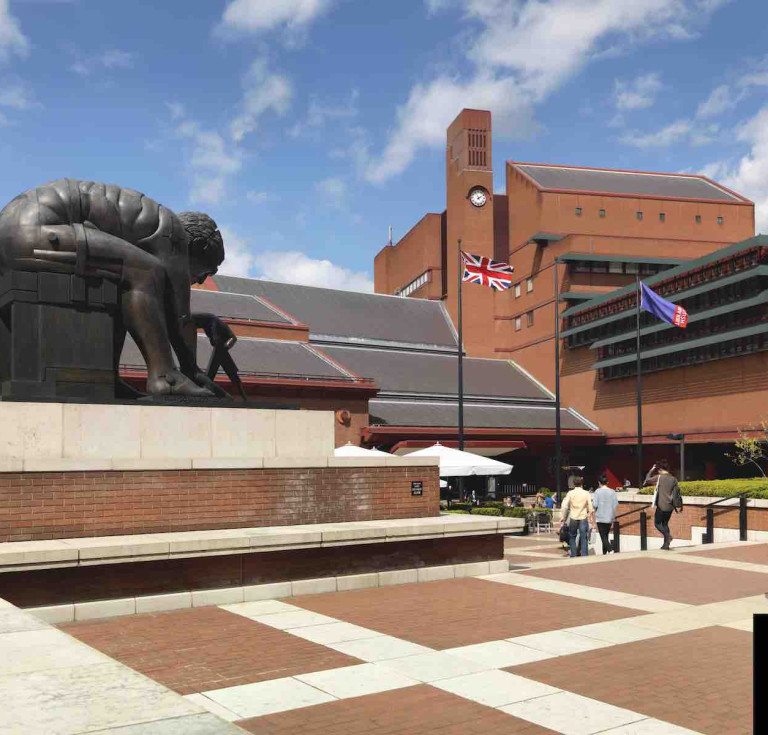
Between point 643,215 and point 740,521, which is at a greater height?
point 643,215

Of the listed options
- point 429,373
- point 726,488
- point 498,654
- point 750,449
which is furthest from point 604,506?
point 429,373

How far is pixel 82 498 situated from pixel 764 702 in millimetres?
9241

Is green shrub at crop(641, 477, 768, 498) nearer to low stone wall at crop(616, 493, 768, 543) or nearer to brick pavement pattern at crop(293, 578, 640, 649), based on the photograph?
low stone wall at crop(616, 493, 768, 543)

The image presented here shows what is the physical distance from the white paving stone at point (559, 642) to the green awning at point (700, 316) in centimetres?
3260

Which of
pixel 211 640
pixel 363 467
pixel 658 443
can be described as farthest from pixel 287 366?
pixel 211 640

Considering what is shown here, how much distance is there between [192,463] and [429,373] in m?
43.0

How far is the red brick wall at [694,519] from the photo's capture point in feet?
67.6

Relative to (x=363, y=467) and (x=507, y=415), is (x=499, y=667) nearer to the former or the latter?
(x=363, y=467)

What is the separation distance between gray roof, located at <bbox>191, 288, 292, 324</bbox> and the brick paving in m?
32.8

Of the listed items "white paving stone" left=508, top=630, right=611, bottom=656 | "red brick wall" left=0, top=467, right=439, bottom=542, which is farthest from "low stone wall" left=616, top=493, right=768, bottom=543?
"white paving stone" left=508, top=630, right=611, bottom=656

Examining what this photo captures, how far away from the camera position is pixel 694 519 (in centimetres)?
2242

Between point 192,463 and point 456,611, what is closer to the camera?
point 456,611

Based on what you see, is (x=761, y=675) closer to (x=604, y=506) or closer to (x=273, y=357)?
(x=604, y=506)

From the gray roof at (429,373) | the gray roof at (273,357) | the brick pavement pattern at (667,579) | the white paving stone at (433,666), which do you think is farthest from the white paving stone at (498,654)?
the gray roof at (429,373)
